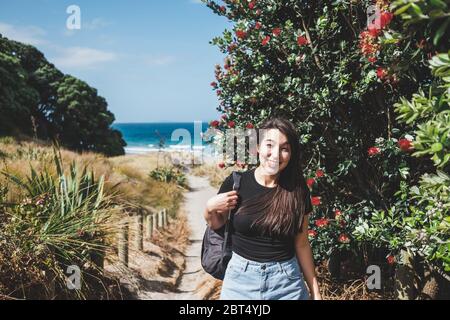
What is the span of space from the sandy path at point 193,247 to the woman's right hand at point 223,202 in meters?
3.37

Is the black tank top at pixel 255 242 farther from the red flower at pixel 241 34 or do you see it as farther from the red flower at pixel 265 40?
the red flower at pixel 241 34

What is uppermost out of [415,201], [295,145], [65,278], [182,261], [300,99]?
[300,99]

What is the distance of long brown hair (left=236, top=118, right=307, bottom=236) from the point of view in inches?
99.4

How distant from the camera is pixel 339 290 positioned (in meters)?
4.91

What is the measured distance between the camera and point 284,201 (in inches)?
102

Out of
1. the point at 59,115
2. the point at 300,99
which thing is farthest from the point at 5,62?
the point at 300,99

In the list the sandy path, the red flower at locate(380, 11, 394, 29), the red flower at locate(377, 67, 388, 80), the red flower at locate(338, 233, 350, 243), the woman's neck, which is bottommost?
the sandy path

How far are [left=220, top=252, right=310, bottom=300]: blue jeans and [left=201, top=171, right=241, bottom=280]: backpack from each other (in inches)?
5.2

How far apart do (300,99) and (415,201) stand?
1508 millimetres

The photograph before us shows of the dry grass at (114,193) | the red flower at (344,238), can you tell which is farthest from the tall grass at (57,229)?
the red flower at (344,238)

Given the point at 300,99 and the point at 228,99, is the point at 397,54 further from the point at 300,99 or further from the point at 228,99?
the point at 228,99

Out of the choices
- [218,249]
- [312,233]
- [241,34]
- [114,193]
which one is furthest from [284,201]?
[114,193]

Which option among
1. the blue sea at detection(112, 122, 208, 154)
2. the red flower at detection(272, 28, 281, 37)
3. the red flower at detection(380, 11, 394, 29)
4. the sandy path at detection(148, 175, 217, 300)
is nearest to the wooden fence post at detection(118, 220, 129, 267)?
the sandy path at detection(148, 175, 217, 300)

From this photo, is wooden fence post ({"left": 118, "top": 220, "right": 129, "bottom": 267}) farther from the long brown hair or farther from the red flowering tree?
the long brown hair
